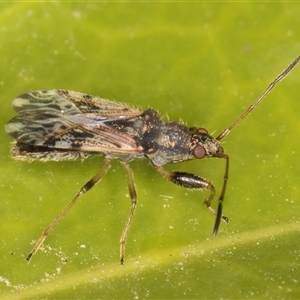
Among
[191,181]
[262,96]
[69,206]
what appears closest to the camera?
[69,206]

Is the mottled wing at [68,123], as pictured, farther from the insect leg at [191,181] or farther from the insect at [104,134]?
the insect leg at [191,181]

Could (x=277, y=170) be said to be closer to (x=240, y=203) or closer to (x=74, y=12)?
(x=240, y=203)

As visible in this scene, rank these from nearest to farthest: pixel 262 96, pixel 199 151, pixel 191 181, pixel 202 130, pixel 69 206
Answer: pixel 69 206 → pixel 191 181 → pixel 262 96 → pixel 199 151 → pixel 202 130

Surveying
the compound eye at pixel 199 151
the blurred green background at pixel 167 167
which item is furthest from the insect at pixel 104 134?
the blurred green background at pixel 167 167

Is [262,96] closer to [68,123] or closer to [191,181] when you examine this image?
[191,181]

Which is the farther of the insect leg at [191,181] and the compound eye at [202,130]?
the compound eye at [202,130]

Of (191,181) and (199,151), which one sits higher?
(199,151)

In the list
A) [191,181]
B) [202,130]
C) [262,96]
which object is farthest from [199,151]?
[262,96]
